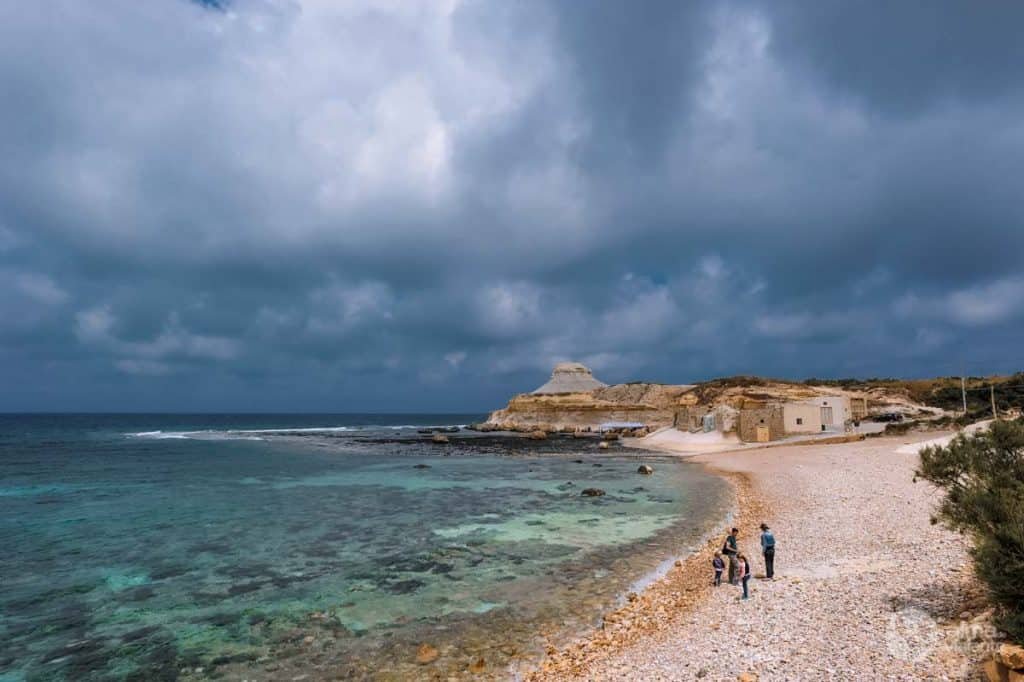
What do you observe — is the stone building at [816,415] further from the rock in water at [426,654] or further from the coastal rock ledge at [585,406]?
the rock in water at [426,654]

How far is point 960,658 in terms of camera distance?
790cm

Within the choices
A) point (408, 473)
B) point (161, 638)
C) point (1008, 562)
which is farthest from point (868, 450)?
point (161, 638)

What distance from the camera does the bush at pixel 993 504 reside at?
25.3 feet

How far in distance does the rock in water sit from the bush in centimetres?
971

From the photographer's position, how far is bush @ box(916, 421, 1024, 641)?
7.70 metres

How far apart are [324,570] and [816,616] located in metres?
14.6

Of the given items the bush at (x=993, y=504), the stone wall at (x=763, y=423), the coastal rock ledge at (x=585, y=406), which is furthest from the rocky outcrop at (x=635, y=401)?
the bush at (x=993, y=504)

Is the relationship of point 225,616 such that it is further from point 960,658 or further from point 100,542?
point 960,658

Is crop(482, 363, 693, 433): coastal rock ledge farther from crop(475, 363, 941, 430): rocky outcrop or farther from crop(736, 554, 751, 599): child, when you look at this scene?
crop(736, 554, 751, 599): child

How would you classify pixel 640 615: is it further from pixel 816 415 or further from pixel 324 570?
pixel 816 415

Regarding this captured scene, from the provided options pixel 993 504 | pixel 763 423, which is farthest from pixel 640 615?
pixel 763 423

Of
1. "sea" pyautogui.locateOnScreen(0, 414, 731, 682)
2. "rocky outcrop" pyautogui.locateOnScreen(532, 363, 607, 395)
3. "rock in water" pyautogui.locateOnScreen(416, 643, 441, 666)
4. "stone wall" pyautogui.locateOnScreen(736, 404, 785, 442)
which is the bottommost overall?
"sea" pyautogui.locateOnScreen(0, 414, 731, 682)

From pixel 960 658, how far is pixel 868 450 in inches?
1572

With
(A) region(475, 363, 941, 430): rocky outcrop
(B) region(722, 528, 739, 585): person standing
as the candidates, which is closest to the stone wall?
(A) region(475, 363, 941, 430): rocky outcrop
